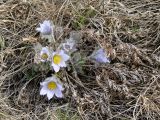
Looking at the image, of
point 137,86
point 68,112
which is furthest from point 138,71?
point 68,112

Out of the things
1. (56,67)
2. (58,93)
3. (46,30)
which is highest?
(46,30)

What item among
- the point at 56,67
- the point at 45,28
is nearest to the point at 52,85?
the point at 56,67

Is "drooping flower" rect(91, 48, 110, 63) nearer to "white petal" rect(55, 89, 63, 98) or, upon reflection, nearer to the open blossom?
the open blossom

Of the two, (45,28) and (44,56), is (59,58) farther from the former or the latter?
(45,28)

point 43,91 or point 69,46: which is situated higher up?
point 69,46

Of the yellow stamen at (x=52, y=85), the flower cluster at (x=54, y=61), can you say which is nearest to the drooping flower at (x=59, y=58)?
the flower cluster at (x=54, y=61)

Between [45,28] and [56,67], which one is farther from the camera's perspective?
[45,28]

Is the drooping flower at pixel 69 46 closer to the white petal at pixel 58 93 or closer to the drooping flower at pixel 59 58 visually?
the drooping flower at pixel 59 58

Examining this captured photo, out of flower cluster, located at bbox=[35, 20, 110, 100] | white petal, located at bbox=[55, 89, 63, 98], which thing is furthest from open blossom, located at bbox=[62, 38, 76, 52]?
white petal, located at bbox=[55, 89, 63, 98]
